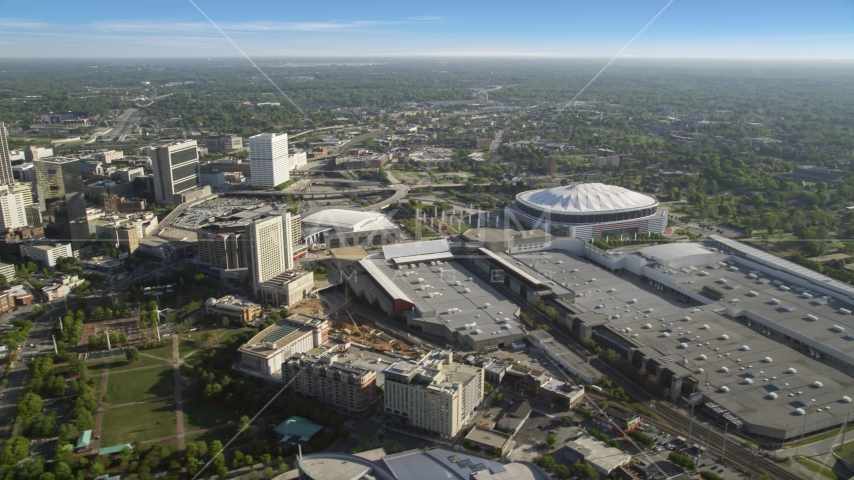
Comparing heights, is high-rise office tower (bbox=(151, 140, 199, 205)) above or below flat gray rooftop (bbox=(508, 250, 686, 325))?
above

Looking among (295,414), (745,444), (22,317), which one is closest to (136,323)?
(22,317)

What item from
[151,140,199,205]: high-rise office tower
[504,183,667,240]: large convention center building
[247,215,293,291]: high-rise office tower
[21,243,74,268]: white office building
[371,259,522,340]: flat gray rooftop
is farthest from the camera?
[151,140,199,205]: high-rise office tower

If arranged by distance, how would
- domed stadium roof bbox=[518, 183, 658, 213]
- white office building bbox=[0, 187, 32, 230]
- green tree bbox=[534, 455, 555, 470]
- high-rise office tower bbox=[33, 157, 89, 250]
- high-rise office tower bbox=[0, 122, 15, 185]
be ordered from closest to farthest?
green tree bbox=[534, 455, 555, 470] < high-rise office tower bbox=[33, 157, 89, 250] < white office building bbox=[0, 187, 32, 230] < domed stadium roof bbox=[518, 183, 658, 213] < high-rise office tower bbox=[0, 122, 15, 185]

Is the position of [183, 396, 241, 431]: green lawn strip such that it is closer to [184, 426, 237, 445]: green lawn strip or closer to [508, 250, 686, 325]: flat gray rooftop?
[184, 426, 237, 445]: green lawn strip

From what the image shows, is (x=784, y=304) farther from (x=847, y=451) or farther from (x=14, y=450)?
(x=14, y=450)

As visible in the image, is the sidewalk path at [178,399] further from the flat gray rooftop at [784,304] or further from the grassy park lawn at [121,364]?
the flat gray rooftop at [784,304]

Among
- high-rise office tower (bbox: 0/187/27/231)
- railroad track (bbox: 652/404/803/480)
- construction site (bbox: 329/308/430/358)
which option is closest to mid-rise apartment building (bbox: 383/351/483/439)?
construction site (bbox: 329/308/430/358)

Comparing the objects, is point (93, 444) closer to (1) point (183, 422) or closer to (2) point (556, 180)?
(1) point (183, 422)

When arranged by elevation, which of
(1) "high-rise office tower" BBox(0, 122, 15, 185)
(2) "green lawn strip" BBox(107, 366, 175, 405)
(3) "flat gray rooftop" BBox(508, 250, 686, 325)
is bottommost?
(2) "green lawn strip" BBox(107, 366, 175, 405)

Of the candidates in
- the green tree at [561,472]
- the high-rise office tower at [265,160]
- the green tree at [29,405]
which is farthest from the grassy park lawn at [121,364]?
the high-rise office tower at [265,160]
